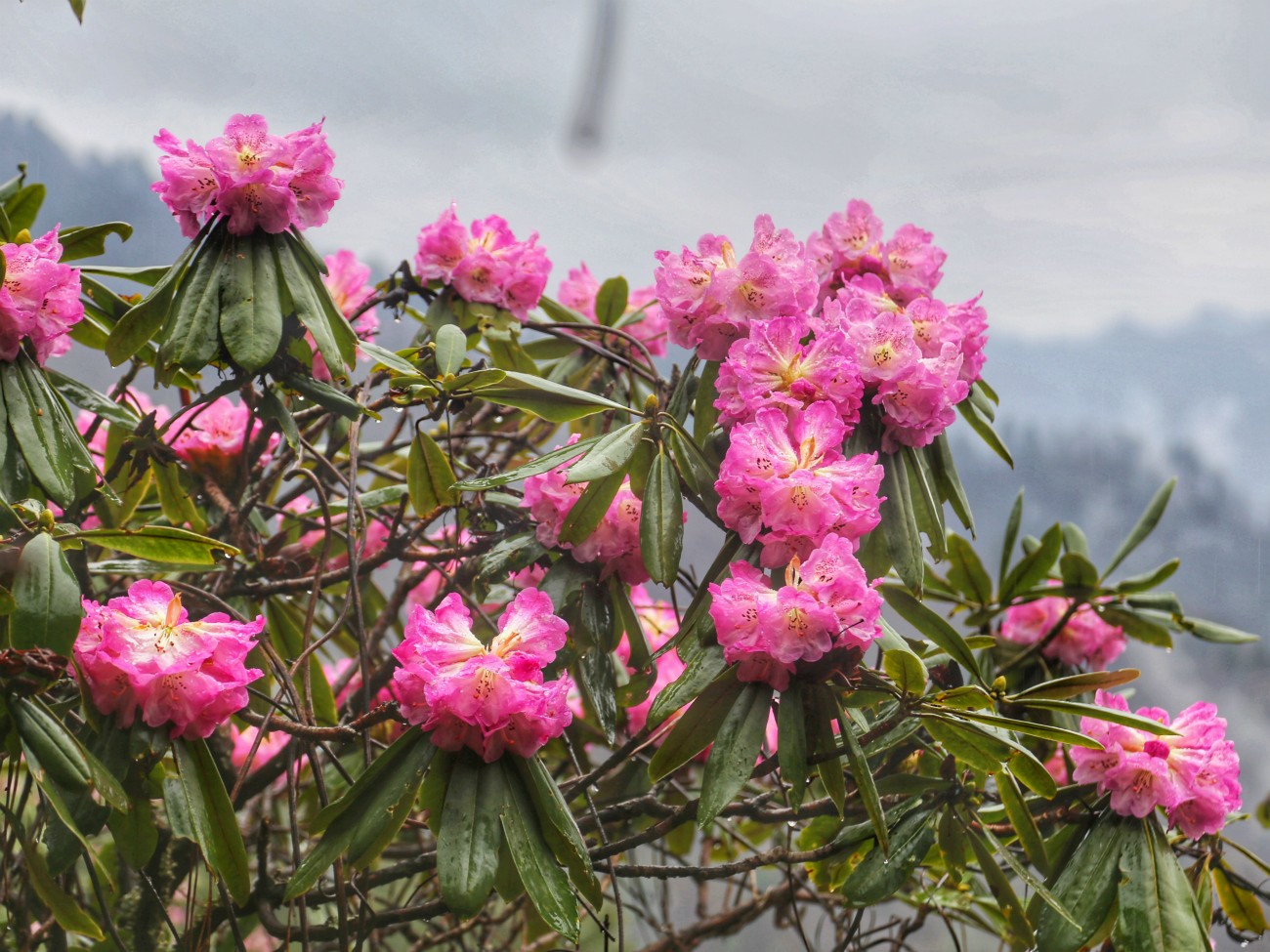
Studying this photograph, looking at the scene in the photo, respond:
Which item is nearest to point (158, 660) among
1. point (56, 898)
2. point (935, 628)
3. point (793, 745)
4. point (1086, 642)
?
point (56, 898)

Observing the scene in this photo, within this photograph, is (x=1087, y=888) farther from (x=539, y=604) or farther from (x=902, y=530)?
(x=539, y=604)

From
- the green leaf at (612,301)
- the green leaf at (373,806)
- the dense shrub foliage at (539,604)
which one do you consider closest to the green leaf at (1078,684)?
the dense shrub foliage at (539,604)

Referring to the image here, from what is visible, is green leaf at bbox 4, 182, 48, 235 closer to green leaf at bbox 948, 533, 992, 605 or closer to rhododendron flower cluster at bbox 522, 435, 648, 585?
rhododendron flower cluster at bbox 522, 435, 648, 585

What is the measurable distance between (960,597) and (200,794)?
80 cm

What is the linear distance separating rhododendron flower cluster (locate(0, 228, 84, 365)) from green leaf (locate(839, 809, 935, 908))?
683 millimetres

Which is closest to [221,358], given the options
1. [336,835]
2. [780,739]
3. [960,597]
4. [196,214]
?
[196,214]

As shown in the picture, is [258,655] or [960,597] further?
[960,597]

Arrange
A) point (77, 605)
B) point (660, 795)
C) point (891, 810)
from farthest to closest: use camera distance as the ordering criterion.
Answer: point (660, 795) < point (891, 810) < point (77, 605)

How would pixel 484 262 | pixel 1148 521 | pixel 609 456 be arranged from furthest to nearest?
pixel 1148 521 < pixel 484 262 < pixel 609 456

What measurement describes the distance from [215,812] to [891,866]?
48 cm

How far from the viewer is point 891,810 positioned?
900 millimetres

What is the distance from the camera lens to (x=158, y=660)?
69 cm

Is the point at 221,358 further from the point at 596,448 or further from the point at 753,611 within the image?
the point at 753,611

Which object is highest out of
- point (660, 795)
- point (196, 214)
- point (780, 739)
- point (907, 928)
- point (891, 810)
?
point (196, 214)
